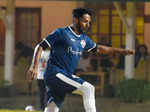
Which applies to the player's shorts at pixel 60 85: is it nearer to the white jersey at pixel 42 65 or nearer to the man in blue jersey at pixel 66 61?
the man in blue jersey at pixel 66 61

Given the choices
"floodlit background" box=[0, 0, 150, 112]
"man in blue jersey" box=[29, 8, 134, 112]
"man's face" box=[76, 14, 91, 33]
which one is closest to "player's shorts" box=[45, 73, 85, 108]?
"man in blue jersey" box=[29, 8, 134, 112]

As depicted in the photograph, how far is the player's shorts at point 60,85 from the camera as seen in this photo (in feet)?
24.1

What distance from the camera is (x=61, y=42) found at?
24.1 feet

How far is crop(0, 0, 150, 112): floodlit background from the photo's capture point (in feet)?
46.5

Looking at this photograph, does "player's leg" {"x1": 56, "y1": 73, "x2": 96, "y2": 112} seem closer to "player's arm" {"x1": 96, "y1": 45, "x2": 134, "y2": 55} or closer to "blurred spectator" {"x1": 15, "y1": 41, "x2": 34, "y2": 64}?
"player's arm" {"x1": 96, "y1": 45, "x2": 134, "y2": 55}

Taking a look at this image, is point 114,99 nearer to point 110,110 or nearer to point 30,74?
point 110,110

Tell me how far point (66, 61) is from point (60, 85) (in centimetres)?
29

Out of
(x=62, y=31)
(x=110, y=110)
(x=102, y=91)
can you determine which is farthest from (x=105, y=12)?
(x=62, y=31)

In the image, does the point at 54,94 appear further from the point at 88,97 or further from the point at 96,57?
the point at 96,57

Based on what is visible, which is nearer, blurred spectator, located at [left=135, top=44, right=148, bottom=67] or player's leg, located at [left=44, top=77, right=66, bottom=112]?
player's leg, located at [left=44, top=77, right=66, bottom=112]

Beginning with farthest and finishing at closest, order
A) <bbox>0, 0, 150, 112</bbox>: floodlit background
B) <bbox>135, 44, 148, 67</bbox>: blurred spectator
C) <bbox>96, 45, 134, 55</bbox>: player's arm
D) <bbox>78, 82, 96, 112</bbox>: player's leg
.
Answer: <bbox>135, 44, 148, 67</bbox>: blurred spectator < <bbox>0, 0, 150, 112</bbox>: floodlit background < <bbox>96, 45, 134, 55</bbox>: player's arm < <bbox>78, 82, 96, 112</bbox>: player's leg

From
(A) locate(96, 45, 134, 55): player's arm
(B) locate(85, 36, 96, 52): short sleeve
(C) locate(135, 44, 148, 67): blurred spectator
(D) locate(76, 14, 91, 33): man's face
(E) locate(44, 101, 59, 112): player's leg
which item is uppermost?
(D) locate(76, 14, 91, 33): man's face

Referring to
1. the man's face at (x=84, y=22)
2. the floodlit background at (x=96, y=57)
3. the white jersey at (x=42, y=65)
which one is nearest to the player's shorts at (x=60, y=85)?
the man's face at (x=84, y=22)

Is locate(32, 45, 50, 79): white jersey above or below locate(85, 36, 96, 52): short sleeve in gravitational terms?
below
